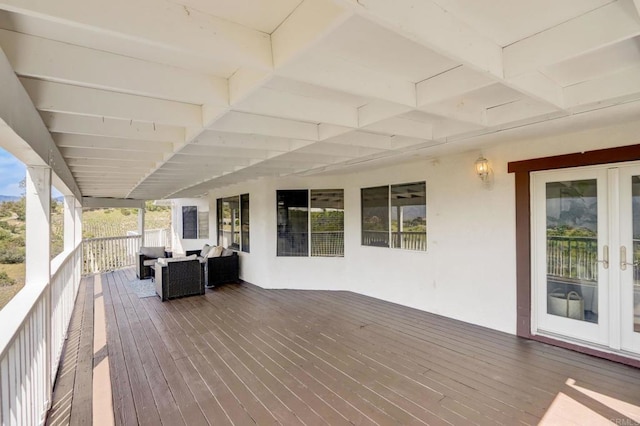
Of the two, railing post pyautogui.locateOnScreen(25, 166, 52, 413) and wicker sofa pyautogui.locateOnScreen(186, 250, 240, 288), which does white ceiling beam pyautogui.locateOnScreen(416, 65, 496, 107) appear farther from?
wicker sofa pyautogui.locateOnScreen(186, 250, 240, 288)

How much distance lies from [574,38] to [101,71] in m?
2.52

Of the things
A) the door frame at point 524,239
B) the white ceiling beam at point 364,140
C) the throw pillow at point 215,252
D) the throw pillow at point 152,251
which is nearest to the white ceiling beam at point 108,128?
the white ceiling beam at point 364,140

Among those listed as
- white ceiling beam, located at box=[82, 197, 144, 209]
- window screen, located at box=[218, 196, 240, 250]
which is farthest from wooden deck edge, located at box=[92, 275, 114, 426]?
white ceiling beam, located at box=[82, 197, 144, 209]

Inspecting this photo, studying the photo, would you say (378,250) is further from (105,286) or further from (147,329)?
(105,286)

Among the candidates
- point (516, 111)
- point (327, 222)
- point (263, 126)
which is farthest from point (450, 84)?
point (327, 222)

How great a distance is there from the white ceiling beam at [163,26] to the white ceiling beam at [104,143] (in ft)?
6.02

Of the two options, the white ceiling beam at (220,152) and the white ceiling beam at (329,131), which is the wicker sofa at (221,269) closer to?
the white ceiling beam at (220,152)

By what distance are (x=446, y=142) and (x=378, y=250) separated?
2631 millimetres

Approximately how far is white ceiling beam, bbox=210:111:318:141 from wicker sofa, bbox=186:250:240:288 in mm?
4635

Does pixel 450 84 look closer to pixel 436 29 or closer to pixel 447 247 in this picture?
pixel 436 29

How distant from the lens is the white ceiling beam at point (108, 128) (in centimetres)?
247

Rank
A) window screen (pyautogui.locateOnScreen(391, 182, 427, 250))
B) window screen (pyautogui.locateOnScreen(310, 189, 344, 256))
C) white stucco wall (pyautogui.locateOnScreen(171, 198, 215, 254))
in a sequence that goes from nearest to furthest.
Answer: window screen (pyautogui.locateOnScreen(391, 182, 427, 250)), window screen (pyautogui.locateOnScreen(310, 189, 344, 256)), white stucco wall (pyautogui.locateOnScreen(171, 198, 215, 254))

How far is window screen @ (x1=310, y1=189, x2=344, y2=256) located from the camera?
648cm

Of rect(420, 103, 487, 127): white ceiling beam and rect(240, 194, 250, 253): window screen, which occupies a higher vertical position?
rect(420, 103, 487, 127): white ceiling beam
